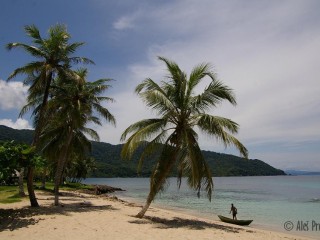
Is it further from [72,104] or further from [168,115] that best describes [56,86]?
[168,115]

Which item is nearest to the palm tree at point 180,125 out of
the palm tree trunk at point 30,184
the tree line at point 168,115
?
the tree line at point 168,115

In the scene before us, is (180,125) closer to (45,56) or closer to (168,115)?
(168,115)

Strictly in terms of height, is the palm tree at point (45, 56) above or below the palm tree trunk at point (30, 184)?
above

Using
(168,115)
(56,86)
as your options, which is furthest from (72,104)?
(168,115)

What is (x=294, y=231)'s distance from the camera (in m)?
22.8

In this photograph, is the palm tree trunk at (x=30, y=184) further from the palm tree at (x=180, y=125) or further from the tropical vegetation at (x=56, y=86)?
the palm tree at (x=180, y=125)

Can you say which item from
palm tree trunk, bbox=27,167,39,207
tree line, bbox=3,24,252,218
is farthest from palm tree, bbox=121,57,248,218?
palm tree trunk, bbox=27,167,39,207

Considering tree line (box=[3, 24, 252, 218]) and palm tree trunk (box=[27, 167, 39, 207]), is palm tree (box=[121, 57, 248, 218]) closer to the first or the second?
tree line (box=[3, 24, 252, 218])

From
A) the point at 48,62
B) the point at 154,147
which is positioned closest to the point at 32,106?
the point at 48,62

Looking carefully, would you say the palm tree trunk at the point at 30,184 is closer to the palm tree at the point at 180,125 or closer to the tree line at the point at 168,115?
the tree line at the point at 168,115

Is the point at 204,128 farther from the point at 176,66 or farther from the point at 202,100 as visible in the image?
the point at 176,66

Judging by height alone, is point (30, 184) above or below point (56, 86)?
below

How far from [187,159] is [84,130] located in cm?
1489

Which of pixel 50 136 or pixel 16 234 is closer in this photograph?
pixel 16 234
